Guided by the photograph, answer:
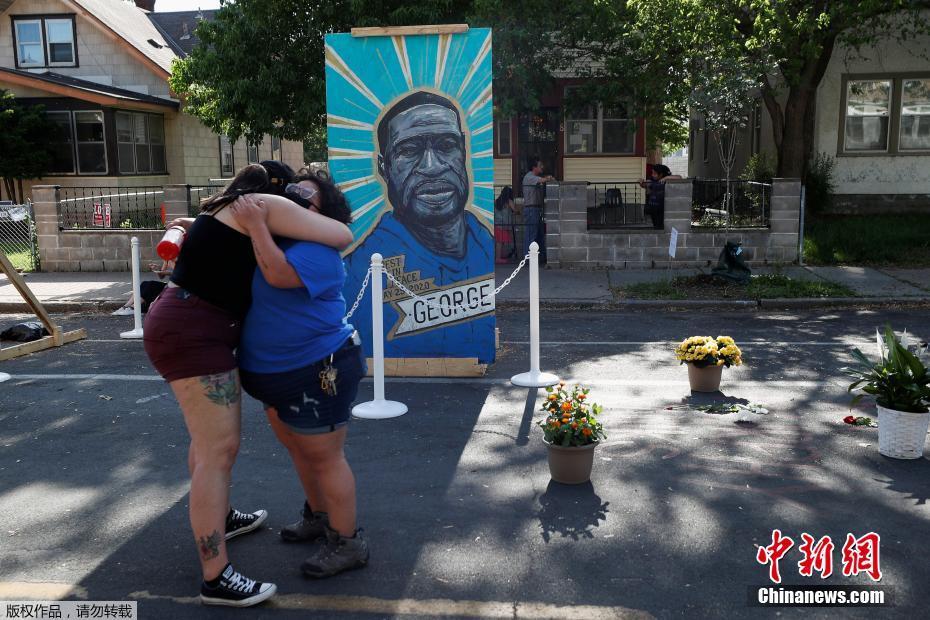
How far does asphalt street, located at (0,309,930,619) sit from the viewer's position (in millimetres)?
3809

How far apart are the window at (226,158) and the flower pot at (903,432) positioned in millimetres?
27290

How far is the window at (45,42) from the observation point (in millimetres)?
25203

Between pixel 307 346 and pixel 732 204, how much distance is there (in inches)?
517

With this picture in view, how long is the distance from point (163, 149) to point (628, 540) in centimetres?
2558

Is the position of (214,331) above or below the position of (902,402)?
above

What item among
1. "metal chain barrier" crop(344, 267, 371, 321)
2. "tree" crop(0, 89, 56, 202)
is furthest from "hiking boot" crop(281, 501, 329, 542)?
"tree" crop(0, 89, 56, 202)

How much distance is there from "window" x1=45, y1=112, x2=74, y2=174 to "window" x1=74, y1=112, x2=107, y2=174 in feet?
0.77

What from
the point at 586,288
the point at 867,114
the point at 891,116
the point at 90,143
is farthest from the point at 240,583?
the point at 90,143

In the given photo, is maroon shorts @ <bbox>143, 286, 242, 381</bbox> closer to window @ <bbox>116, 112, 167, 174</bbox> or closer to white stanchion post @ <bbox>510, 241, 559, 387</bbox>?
white stanchion post @ <bbox>510, 241, 559, 387</bbox>

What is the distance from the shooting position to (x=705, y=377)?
711 centimetres

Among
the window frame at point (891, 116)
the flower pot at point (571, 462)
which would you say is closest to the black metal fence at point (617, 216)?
the window frame at point (891, 116)

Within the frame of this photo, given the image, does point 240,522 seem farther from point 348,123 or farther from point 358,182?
point 348,123

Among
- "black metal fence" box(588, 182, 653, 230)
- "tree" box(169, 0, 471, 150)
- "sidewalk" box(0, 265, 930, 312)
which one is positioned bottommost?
"sidewalk" box(0, 265, 930, 312)

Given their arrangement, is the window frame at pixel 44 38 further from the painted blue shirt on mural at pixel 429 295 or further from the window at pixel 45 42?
the painted blue shirt on mural at pixel 429 295
